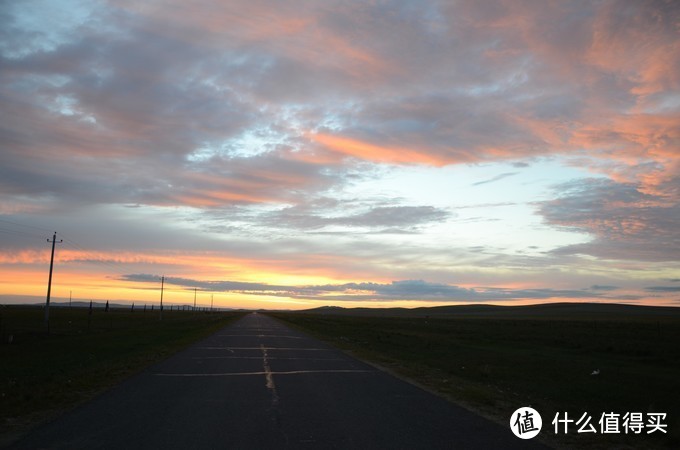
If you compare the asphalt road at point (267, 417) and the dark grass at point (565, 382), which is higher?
the asphalt road at point (267, 417)

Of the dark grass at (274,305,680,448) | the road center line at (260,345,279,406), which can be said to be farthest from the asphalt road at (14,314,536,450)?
the dark grass at (274,305,680,448)

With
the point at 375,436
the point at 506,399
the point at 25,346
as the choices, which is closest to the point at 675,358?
the point at 506,399

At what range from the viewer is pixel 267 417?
8.99 meters

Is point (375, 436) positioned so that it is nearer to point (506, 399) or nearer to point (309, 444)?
point (309, 444)

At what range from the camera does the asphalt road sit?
7.34 metres

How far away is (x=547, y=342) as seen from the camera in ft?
130

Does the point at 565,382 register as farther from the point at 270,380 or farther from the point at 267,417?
the point at 267,417

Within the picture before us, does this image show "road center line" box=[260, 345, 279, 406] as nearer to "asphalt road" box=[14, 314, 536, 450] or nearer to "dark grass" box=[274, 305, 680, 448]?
"asphalt road" box=[14, 314, 536, 450]

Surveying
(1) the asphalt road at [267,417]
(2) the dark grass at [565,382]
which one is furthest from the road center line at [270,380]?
(2) the dark grass at [565,382]

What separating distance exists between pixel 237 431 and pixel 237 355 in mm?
14035

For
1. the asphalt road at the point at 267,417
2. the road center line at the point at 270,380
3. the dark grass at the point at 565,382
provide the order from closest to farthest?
the asphalt road at the point at 267,417
the dark grass at the point at 565,382
the road center line at the point at 270,380

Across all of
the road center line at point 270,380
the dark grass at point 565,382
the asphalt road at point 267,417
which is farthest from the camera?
the road center line at point 270,380

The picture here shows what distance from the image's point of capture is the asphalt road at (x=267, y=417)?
7344 millimetres

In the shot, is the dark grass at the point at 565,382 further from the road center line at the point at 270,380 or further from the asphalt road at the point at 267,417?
the road center line at the point at 270,380
